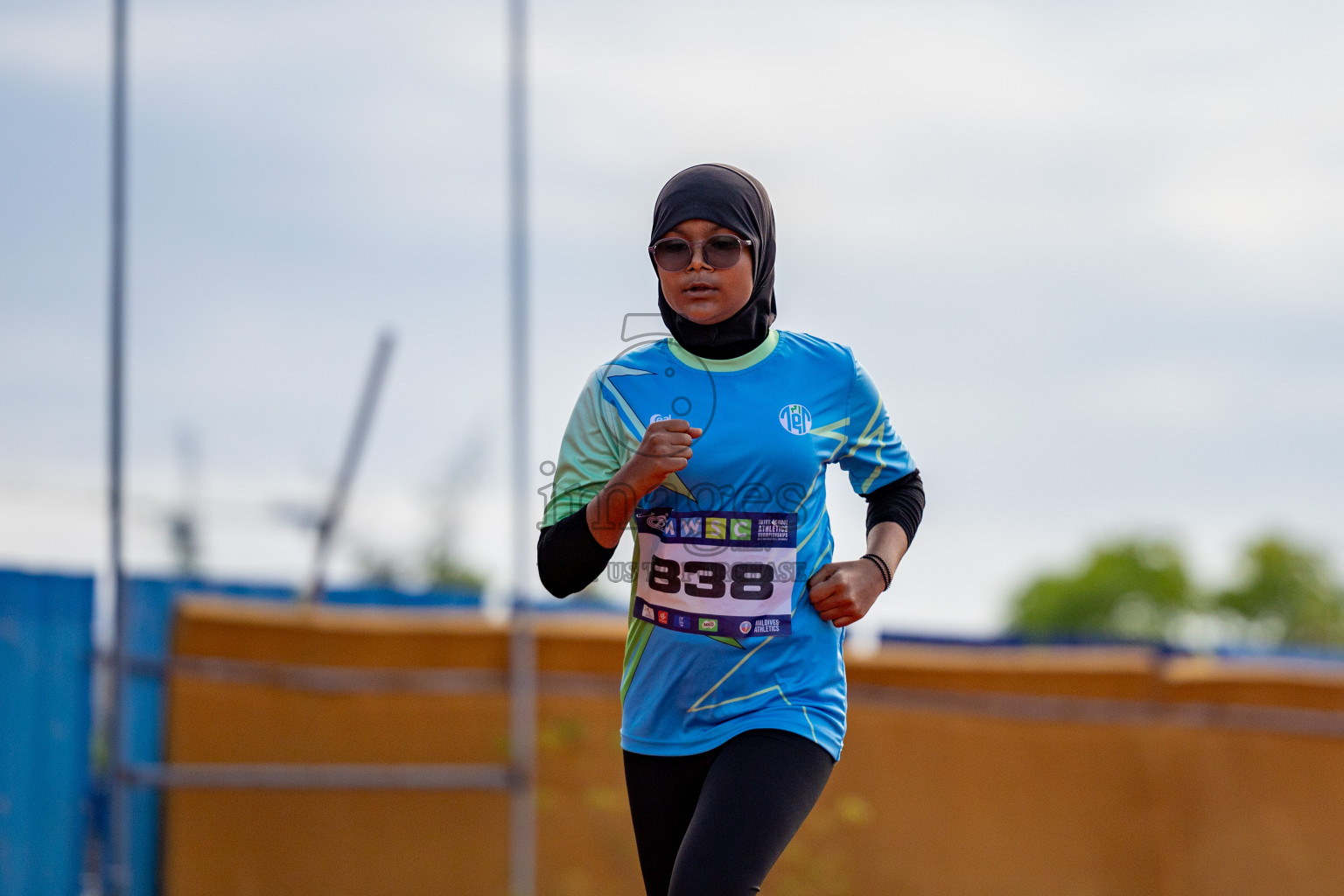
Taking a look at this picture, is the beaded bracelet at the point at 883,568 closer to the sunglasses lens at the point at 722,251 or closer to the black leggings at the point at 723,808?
the black leggings at the point at 723,808

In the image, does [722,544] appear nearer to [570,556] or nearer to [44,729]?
[570,556]

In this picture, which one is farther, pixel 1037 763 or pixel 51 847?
pixel 1037 763

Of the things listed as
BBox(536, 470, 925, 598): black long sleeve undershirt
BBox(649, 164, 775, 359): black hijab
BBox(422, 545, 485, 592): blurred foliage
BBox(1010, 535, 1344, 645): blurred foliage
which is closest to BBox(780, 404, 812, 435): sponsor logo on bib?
BBox(649, 164, 775, 359): black hijab

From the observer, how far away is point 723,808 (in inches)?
105

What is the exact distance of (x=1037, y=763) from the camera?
8.25 metres

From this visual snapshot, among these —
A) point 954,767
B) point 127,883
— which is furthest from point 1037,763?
point 127,883

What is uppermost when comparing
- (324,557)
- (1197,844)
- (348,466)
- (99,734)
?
(348,466)

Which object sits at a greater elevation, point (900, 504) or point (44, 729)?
point (900, 504)

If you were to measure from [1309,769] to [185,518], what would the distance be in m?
6.23

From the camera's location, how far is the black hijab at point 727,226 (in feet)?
9.04

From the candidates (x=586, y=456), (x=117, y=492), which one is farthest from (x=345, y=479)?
(x=586, y=456)

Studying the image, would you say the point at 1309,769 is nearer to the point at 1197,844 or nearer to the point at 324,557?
the point at 1197,844

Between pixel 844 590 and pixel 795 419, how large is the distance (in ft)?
1.13

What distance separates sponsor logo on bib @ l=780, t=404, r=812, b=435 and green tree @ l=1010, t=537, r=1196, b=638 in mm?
62493
